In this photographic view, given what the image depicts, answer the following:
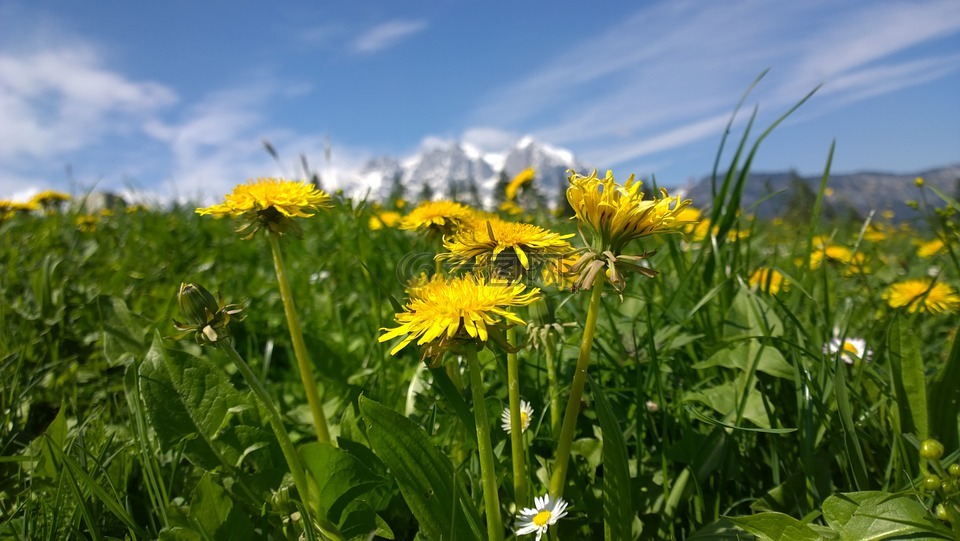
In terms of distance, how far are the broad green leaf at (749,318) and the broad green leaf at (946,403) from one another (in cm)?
39

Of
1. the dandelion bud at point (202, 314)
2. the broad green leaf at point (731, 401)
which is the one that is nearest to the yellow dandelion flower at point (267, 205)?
the dandelion bud at point (202, 314)

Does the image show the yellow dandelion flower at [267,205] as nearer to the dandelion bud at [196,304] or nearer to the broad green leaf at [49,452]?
the dandelion bud at [196,304]

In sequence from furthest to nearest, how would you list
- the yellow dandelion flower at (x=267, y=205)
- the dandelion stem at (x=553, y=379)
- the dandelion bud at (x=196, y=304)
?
the yellow dandelion flower at (x=267, y=205) < the dandelion stem at (x=553, y=379) < the dandelion bud at (x=196, y=304)

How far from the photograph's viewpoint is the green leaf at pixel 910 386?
138cm

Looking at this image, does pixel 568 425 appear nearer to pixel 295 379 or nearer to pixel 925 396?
pixel 925 396

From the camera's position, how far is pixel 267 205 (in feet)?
4.74

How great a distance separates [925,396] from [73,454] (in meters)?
2.03

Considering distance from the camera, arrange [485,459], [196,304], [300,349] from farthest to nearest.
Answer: [300,349], [196,304], [485,459]

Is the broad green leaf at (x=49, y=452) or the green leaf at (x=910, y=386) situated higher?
the broad green leaf at (x=49, y=452)

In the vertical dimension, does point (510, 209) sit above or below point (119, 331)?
above

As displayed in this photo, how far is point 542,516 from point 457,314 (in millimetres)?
426

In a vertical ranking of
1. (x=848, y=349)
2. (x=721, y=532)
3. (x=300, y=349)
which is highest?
(x=300, y=349)

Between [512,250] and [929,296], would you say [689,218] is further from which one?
[929,296]

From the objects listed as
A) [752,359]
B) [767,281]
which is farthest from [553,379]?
[767,281]
